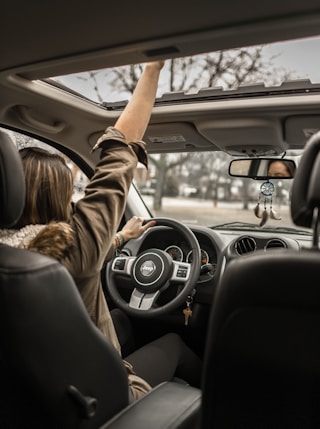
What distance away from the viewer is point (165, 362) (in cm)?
245

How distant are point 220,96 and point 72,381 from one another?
1.85 meters

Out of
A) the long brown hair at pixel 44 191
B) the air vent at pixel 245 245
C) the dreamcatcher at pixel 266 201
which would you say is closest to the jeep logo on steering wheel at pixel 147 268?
the air vent at pixel 245 245

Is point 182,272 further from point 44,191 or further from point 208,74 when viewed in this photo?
point 44,191

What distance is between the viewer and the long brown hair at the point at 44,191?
158 centimetres

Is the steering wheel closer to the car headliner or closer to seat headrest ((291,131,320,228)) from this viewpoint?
the car headliner

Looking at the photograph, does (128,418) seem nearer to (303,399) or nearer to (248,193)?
(303,399)

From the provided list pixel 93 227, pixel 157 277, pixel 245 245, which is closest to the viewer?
pixel 93 227

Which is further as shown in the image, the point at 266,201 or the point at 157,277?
the point at 157,277

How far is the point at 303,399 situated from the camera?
1123 millimetres

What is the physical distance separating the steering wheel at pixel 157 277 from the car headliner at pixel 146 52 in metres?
0.73

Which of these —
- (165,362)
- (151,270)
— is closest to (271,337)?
(165,362)

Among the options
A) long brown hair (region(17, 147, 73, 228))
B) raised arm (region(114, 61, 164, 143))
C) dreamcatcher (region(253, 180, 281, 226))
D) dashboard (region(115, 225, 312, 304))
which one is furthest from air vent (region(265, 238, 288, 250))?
long brown hair (region(17, 147, 73, 228))

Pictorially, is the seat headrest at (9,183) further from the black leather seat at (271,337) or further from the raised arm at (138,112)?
the black leather seat at (271,337)

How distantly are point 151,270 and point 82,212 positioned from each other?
157 cm
